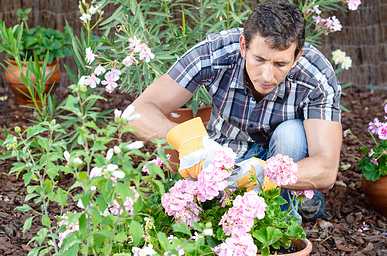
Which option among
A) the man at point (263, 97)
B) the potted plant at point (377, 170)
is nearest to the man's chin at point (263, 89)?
the man at point (263, 97)

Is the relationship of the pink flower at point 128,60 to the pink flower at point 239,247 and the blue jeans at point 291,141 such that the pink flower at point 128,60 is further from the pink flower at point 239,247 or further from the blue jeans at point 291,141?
the pink flower at point 239,247

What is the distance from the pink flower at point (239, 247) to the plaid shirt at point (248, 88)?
32.8 inches

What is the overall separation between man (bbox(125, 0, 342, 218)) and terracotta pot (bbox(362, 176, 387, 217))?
0.66 m

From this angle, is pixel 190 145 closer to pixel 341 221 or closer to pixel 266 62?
pixel 266 62

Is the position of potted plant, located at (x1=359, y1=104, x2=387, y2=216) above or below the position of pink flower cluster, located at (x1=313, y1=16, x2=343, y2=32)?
below

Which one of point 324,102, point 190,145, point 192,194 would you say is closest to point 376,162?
point 324,102

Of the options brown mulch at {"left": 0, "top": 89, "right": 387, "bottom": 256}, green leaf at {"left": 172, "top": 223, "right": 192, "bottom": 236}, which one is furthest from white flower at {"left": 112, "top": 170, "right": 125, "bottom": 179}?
brown mulch at {"left": 0, "top": 89, "right": 387, "bottom": 256}

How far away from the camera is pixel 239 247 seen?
107 inches

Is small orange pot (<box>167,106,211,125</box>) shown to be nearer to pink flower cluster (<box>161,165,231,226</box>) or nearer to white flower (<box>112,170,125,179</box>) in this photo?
pink flower cluster (<box>161,165,231,226</box>)

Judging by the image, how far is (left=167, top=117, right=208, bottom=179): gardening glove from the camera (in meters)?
3.06

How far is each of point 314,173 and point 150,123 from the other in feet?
1.90

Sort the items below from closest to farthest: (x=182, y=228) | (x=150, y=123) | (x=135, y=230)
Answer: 1. (x=135, y=230)
2. (x=182, y=228)
3. (x=150, y=123)

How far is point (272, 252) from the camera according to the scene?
3035 mm

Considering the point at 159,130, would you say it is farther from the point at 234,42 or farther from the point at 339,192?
the point at 339,192
